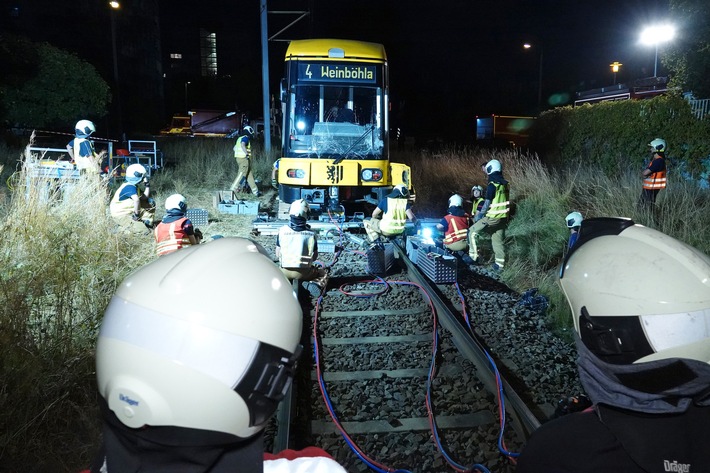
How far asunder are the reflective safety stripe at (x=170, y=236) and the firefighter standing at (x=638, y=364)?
4648 millimetres

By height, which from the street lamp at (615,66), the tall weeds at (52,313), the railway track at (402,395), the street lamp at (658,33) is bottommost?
the railway track at (402,395)

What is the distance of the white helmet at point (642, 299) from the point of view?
4.86ft

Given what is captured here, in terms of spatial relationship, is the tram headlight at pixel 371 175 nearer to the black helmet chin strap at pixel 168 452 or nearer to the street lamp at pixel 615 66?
the black helmet chin strap at pixel 168 452

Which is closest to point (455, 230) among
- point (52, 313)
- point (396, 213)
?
point (396, 213)

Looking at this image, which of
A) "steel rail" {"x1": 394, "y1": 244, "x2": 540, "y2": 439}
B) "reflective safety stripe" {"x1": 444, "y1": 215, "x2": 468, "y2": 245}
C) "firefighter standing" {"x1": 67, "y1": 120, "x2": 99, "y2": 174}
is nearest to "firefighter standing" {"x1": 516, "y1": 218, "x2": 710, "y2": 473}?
"steel rail" {"x1": 394, "y1": 244, "x2": 540, "y2": 439}

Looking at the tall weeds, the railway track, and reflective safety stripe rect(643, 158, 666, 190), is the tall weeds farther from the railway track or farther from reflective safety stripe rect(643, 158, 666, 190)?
reflective safety stripe rect(643, 158, 666, 190)

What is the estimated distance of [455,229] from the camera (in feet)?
26.1

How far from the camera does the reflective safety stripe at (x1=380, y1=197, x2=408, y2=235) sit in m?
8.36

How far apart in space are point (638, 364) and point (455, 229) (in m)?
6.59

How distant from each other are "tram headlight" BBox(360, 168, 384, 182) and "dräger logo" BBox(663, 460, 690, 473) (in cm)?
903

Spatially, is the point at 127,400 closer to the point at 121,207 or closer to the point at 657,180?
the point at 121,207

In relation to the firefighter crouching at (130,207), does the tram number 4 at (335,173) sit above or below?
above

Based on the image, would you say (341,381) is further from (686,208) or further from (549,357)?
(686,208)

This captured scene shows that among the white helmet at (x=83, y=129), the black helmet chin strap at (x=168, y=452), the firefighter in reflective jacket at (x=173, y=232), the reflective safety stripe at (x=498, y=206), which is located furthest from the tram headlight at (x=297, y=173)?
the black helmet chin strap at (x=168, y=452)
